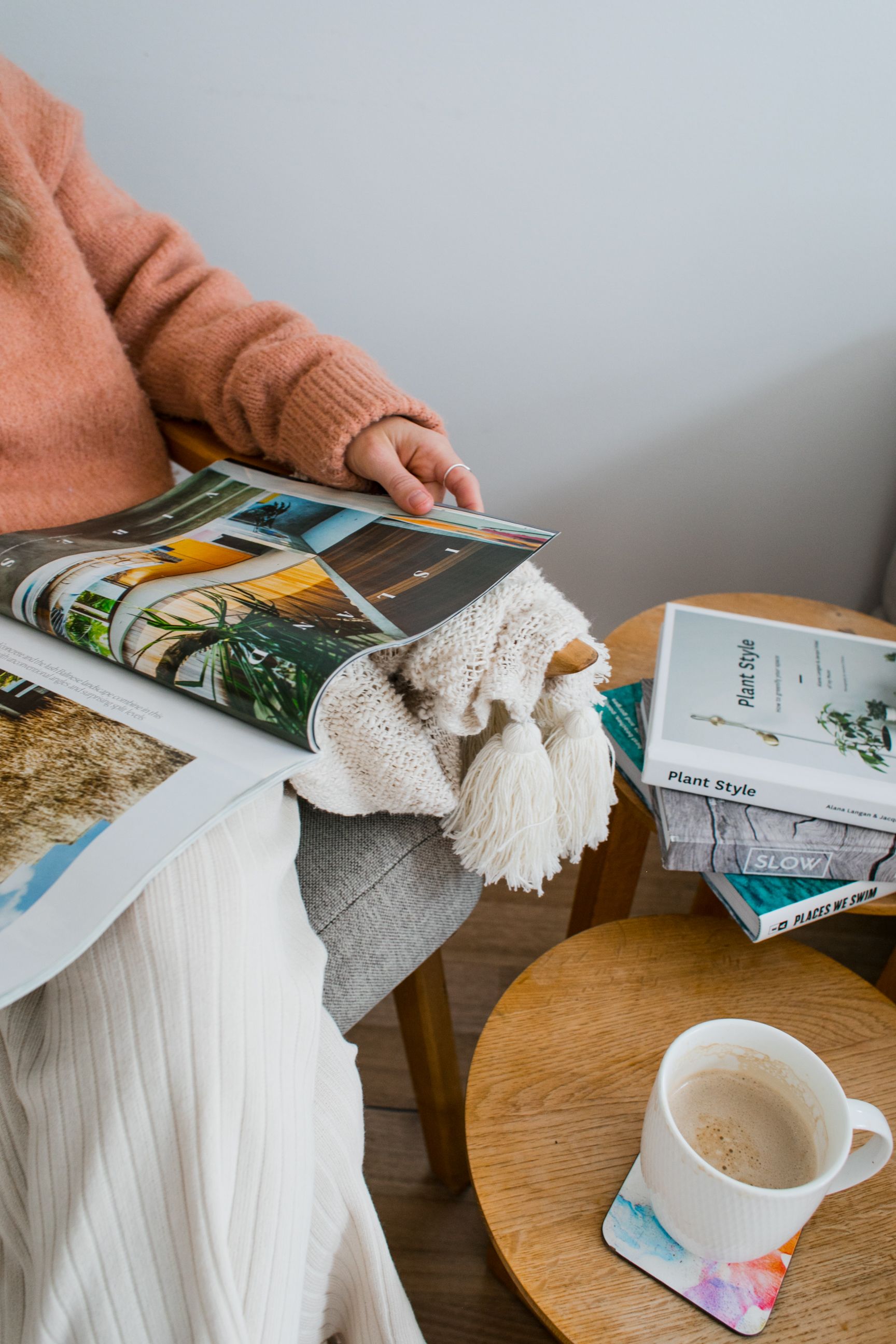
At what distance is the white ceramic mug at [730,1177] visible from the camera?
1.15ft

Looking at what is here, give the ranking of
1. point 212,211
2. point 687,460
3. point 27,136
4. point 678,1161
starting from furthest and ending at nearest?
point 687,460, point 212,211, point 27,136, point 678,1161

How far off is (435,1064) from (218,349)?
2.00ft

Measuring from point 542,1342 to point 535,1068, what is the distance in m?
0.38

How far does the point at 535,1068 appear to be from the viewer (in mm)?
472

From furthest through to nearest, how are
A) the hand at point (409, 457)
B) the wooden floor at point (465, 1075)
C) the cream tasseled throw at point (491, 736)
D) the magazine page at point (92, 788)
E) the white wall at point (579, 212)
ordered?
the white wall at point (579, 212) → the wooden floor at point (465, 1075) → the hand at point (409, 457) → the cream tasseled throw at point (491, 736) → the magazine page at point (92, 788)

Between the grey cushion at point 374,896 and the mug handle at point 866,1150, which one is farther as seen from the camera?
the grey cushion at point 374,896

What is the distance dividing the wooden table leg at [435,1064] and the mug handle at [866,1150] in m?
0.30

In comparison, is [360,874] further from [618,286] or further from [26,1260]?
[618,286]

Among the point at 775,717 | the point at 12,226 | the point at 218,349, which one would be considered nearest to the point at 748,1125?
the point at 775,717

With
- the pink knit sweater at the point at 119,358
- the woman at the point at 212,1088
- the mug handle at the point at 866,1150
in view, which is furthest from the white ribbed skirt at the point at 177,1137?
the pink knit sweater at the point at 119,358

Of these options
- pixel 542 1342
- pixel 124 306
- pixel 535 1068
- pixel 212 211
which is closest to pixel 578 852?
pixel 535 1068

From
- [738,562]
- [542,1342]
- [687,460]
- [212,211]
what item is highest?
[212,211]

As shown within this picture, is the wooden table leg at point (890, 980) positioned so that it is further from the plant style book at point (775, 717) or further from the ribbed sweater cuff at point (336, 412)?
the ribbed sweater cuff at point (336, 412)

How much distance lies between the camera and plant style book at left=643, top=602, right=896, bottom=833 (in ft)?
1.74
